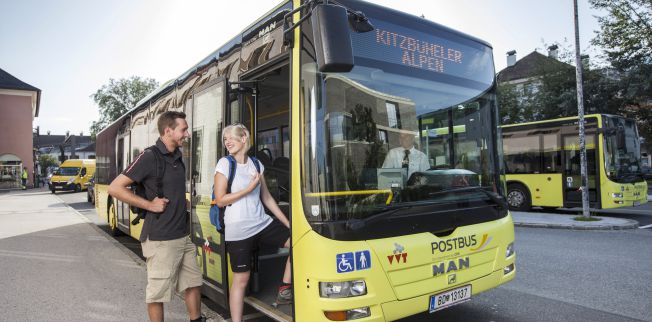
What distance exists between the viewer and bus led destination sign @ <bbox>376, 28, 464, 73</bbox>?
3477 mm

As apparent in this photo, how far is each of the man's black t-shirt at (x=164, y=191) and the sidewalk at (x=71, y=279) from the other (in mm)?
1445

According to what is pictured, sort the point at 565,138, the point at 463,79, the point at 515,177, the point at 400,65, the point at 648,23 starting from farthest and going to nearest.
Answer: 1. the point at 648,23
2. the point at 515,177
3. the point at 565,138
4. the point at 463,79
5. the point at 400,65

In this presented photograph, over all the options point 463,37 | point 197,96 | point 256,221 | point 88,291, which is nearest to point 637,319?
point 463,37

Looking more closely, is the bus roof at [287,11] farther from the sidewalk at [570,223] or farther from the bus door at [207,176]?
→ the sidewalk at [570,223]

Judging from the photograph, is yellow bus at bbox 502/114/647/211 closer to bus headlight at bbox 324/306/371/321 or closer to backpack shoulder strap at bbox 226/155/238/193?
bus headlight at bbox 324/306/371/321

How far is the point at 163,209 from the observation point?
133 inches

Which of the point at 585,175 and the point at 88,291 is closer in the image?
the point at 88,291

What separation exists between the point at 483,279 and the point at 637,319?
1.84 metres

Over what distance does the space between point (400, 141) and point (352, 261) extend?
104 cm

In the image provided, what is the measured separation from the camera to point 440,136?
3.82 meters

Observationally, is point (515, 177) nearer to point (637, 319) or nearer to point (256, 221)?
point (637, 319)

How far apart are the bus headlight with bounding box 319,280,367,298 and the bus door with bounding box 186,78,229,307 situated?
140 cm

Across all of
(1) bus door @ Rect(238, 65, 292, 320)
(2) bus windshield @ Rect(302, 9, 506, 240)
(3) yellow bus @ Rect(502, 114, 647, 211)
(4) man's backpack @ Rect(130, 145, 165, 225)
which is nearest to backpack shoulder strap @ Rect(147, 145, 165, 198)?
(4) man's backpack @ Rect(130, 145, 165, 225)

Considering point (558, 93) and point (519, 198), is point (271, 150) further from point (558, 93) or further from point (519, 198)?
point (558, 93)
